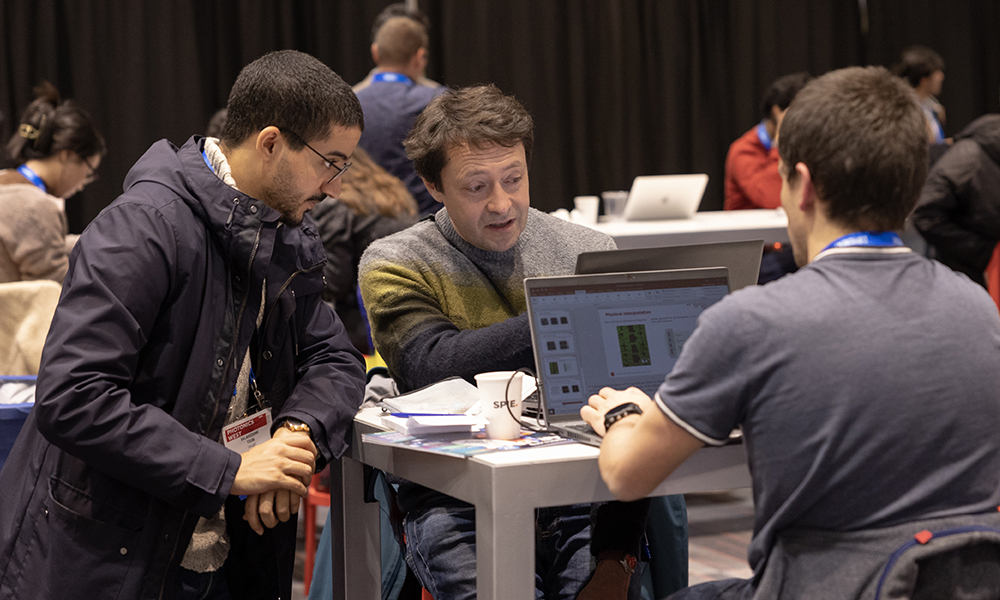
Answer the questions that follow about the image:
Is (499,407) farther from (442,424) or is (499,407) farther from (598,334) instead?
(598,334)

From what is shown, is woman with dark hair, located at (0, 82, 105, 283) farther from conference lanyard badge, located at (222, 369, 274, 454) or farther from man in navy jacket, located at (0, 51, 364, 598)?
conference lanyard badge, located at (222, 369, 274, 454)

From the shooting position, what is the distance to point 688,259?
1.78 metres

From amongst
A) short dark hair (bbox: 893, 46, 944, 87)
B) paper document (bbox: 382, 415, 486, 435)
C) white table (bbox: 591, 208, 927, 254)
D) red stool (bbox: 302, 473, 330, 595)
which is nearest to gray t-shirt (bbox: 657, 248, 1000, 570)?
paper document (bbox: 382, 415, 486, 435)

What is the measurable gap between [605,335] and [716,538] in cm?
206

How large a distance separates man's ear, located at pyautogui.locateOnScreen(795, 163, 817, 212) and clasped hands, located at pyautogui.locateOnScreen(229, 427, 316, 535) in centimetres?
88

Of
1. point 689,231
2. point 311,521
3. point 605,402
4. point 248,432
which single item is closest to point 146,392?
Result: point 248,432

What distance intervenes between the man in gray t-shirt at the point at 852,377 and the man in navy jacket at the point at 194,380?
2.43 feet

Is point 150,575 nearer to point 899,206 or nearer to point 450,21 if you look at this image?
point 899,206

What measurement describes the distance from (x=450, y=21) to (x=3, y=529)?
4.98 meters

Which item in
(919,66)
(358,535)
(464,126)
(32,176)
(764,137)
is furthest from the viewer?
(919,66)

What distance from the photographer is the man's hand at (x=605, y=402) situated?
1505 millimetres

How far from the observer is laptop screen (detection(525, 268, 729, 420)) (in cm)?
161

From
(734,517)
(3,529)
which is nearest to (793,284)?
(3,529)

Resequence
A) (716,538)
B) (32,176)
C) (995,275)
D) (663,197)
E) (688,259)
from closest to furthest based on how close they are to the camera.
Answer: (688,259)
(716,538)
(32,176)
(663,197)
(995,275)
